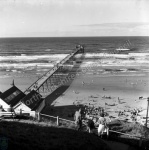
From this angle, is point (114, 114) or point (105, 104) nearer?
point (114, 114)

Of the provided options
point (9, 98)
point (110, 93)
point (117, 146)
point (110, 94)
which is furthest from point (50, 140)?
point (110, 93)

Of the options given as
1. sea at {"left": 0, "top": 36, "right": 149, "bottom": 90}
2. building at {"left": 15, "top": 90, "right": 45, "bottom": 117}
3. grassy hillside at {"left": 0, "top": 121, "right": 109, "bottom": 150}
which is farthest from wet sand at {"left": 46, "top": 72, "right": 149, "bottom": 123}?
grassy hillside at {"left": 0, "top": 121, "right": 109, "bottom": 150}

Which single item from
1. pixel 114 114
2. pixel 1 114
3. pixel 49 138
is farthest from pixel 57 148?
pixel 114 114

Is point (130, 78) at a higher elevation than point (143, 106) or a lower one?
higher

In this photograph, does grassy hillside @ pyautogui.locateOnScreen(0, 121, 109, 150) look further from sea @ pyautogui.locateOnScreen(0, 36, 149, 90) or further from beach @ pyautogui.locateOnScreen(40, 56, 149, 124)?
sea @ pyautogui.locateOnScreen(0, 36, 149, 90)

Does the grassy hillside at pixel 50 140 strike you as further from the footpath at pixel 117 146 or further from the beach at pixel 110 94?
the beach at pixel 110 94

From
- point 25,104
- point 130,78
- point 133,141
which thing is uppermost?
point 130,78

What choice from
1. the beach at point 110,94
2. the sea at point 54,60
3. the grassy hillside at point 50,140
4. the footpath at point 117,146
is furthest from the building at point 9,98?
the sea at point 54,60

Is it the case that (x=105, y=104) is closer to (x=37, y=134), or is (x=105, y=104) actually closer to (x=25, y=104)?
(x=25, y=104)

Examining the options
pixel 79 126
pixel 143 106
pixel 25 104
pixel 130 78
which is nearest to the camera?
pixel 79 126

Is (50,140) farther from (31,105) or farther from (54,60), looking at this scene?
(54,60)
